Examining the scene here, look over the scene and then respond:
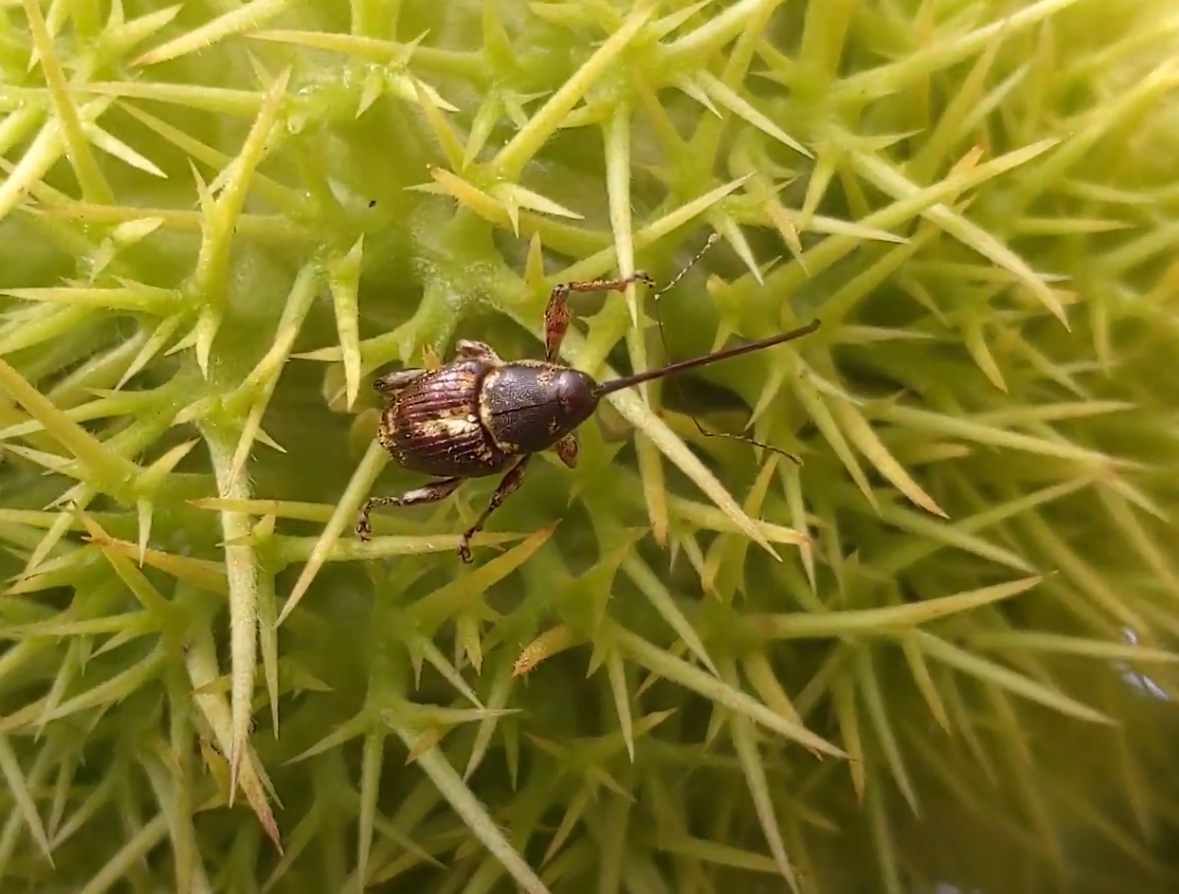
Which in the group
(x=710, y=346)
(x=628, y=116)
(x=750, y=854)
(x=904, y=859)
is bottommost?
(x=904, y=859)

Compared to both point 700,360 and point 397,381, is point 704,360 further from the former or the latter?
point 397,381

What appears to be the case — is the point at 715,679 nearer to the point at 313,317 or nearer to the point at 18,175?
the point at 313,317

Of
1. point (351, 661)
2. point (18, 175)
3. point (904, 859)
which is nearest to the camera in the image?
point (18, 175)

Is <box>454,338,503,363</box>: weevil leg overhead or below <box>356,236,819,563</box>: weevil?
overhead

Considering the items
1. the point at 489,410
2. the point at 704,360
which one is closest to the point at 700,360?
the point at 704,360

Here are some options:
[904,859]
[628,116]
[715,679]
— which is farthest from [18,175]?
[904,859]

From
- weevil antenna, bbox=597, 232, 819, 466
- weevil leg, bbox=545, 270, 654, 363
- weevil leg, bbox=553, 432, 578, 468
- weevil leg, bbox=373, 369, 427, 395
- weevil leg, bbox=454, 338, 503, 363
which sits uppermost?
weevil leg, bbox=545, 270, 654, 363
